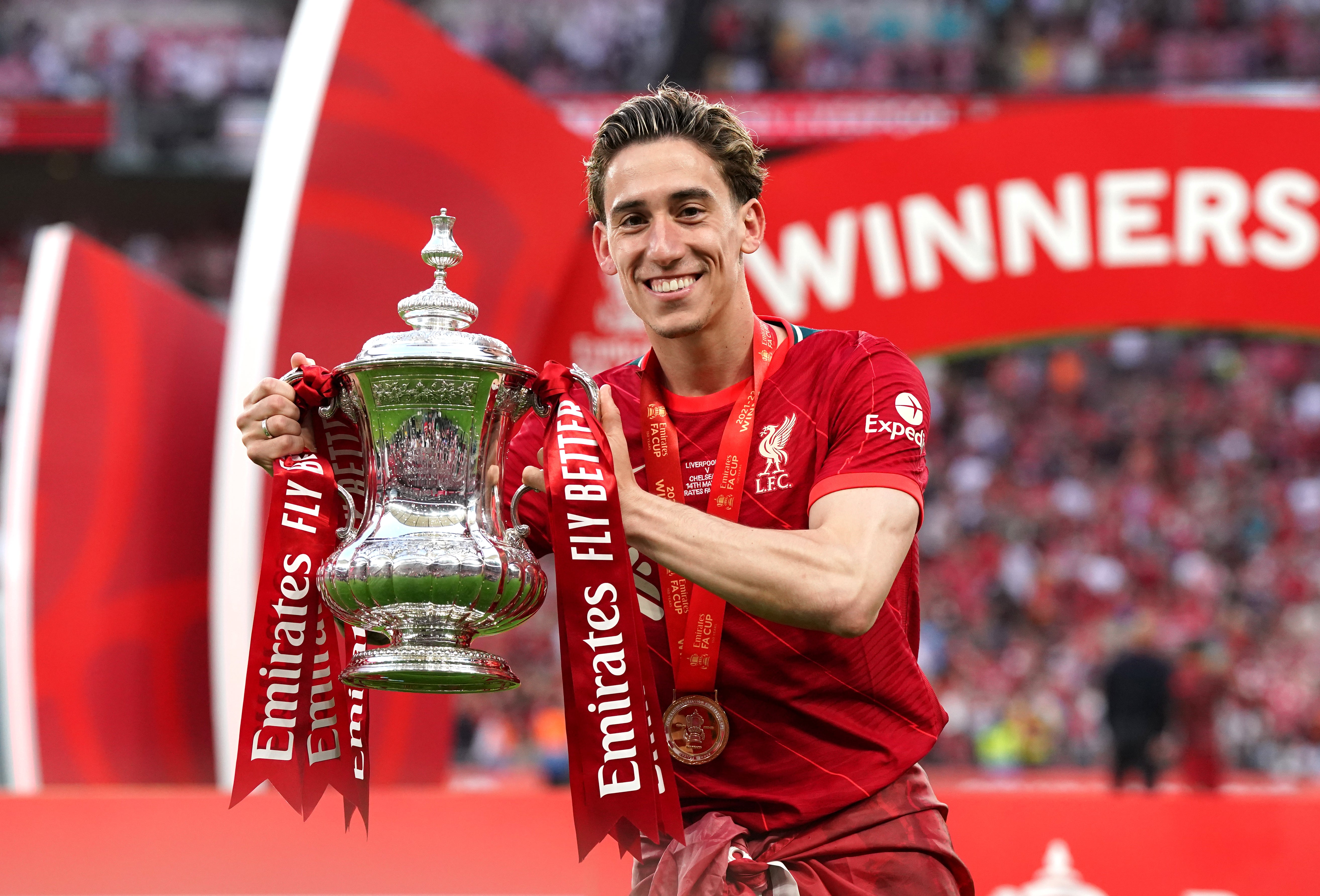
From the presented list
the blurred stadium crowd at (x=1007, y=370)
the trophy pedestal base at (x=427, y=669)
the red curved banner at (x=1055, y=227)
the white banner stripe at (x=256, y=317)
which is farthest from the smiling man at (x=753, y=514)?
the blurred stadium crowd at (x=1007, y=370)

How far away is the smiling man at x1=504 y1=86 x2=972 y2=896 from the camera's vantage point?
203cm

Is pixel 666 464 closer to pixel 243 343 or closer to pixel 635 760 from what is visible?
pixel 635 760

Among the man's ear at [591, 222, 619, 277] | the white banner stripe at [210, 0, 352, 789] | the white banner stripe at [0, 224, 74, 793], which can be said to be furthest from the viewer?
the white banner stripe at [0, 224, 74, 793]

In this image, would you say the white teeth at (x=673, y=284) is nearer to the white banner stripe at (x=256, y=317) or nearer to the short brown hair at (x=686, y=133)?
the short brown hair at (x=686, y=133)

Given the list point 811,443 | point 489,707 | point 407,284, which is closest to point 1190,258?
point 407,284

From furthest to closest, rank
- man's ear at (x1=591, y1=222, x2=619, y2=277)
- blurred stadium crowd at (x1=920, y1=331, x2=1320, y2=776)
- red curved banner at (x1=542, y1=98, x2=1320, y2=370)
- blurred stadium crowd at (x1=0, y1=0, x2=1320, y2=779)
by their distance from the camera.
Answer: blurred stadium crowd at (x1=0, y1=0, x2=1320, y2=779)
blurred stadium crowd at (x1=920, y1=331, x2=1320, y2=776)
red curved banner at (x1=542, y1=98, x2=1320, y2=370)
man's ear at (x1=591, y1=222, x2=619, y2=277)

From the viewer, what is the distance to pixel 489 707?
14.1 meters

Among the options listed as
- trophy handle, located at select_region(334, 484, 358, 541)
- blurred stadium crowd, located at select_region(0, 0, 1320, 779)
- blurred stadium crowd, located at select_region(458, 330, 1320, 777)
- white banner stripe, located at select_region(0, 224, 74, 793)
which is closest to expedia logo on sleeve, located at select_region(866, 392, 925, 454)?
trophy handle, located at select_region(334, 484, 358, 541)

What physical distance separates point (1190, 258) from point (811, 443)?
14.5 feet

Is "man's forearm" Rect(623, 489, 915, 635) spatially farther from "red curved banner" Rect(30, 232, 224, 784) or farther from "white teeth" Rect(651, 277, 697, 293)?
"red curved banner" Rect(30, 232, 224, 784)

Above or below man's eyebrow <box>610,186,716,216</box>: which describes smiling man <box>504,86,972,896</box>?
below

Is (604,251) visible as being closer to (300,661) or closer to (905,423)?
(905,423)

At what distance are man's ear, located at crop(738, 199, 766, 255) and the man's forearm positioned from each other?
0.52m

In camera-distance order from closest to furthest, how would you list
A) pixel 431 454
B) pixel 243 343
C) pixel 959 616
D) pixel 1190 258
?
pixel 431 454 → pixel 243 343 → pixel 1190 258 → pixel 959 616
